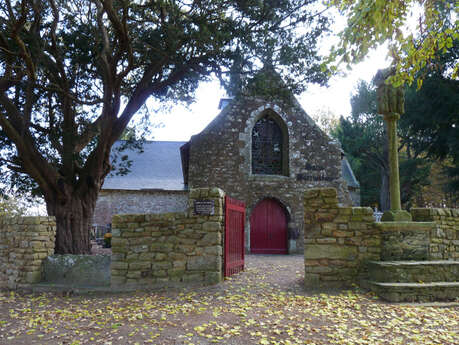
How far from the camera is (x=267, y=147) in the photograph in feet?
46.9

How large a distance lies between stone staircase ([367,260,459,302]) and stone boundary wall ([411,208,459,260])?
2.96ft

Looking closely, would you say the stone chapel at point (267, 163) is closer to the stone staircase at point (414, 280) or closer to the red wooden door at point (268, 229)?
the red wooden door at point (268, 229)

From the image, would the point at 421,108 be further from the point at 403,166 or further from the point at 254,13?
the point at 254,13

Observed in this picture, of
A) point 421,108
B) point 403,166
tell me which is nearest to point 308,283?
point 421,108

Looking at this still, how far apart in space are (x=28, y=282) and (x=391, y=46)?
8.16 m

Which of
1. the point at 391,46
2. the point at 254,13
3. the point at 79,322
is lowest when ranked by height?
the point at 79,322

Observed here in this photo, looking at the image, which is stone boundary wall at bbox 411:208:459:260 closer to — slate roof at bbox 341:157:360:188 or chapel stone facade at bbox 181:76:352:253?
chapel stone facade at bbox 181:76:352:253

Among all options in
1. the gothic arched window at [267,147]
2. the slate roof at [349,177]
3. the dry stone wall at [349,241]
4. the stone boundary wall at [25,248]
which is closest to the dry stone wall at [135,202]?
the gothic arched window at [267,147]

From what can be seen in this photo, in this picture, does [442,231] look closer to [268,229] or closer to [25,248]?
[268,229]

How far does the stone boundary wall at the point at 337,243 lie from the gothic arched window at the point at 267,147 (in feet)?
24.3

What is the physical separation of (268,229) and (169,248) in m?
7.34

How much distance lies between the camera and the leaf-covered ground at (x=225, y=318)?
4.10 metres

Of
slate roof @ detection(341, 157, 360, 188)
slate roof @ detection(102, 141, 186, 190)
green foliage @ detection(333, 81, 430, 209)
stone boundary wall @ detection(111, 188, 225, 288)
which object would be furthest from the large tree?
green foliage @ detection(333, 81, 430, 209)

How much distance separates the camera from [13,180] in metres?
10.3
